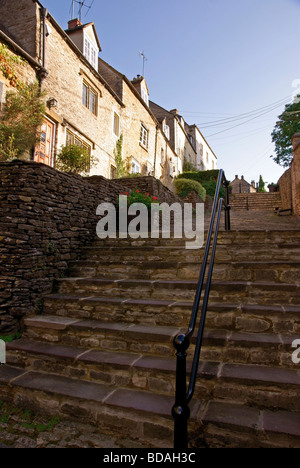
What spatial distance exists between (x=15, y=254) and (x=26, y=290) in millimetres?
506

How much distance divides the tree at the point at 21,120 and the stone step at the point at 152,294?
454 centimetres

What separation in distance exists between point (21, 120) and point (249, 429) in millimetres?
8630

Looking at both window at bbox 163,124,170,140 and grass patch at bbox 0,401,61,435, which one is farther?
window at bbox 163,124,170,140

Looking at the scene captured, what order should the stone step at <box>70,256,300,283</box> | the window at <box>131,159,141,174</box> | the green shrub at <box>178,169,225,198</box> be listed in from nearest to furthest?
1. the stone step at <box>70,256,300,283</box>
2. the window at <box>131,159,141,174</box>
3. the green shrub at <box>178,169,225,198</box>

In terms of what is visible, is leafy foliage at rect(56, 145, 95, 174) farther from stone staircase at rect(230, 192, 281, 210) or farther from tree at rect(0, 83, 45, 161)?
stone staircase at rect(230, 192, 281, 210)

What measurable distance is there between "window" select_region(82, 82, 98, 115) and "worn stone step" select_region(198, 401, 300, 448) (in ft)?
38.5

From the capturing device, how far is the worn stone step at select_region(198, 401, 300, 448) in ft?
6.05

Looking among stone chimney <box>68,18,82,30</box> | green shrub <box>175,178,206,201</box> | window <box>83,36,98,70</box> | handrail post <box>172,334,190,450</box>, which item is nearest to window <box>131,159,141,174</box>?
green shrub <box>175,178,206,201</box>

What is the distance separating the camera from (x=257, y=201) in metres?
15.3

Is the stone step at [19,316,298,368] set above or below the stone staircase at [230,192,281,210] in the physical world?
below

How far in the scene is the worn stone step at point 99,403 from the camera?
6.96 feet

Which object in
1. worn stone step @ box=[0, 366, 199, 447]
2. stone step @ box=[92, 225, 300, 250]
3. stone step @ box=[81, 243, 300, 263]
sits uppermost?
stone step @ box=[92, 225, 300, 250]

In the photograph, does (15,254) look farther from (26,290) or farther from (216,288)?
(216,288)

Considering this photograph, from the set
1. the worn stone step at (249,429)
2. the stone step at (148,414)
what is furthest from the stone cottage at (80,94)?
the worn stone step at (249,429)
